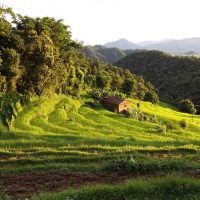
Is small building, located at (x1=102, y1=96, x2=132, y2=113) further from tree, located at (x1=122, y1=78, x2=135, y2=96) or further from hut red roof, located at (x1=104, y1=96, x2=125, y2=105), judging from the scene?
tree, located at (x1=122, y1=78, x2=135, y2=96)

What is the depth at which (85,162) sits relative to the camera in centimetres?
3150

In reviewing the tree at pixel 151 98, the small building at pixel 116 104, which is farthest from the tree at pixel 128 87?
the small building at pixel 116 104

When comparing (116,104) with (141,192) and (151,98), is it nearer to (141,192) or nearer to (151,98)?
(151,98)

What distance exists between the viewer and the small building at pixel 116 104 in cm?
8262

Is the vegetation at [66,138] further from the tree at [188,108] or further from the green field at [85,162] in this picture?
the tree at [188,108]

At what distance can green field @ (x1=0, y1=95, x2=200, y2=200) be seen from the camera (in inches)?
722

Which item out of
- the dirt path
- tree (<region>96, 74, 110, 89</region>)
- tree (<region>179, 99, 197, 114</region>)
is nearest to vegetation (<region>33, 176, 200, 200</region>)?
the dirt path

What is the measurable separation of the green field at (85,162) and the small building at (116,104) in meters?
15.7

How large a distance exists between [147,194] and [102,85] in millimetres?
102539

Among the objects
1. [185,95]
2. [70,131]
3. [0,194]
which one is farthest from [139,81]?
[0,194]

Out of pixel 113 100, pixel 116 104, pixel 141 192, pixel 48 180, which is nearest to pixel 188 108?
pixel 113 100

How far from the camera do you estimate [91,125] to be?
61.5 m

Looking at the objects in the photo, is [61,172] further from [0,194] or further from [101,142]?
[101,142]

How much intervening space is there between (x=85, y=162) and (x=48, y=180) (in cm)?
819
